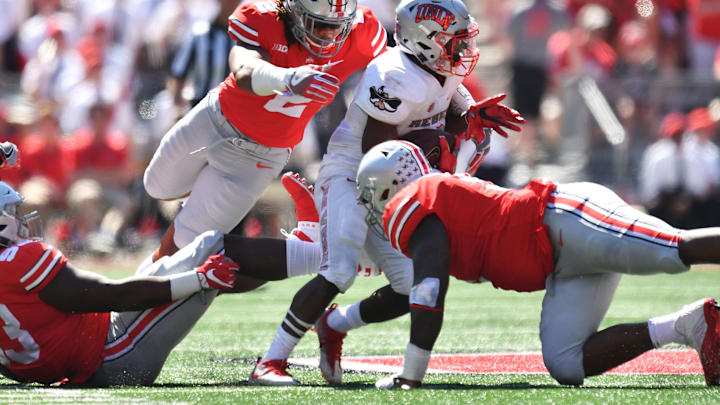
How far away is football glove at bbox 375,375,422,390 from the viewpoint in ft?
14.0

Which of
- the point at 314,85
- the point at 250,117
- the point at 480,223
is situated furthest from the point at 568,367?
the point at 250,117

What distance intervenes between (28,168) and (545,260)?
8.28 metres

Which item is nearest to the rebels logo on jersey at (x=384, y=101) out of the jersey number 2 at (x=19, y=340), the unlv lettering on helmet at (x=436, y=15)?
the unlv lettering on helmet at (x=436, y=15)

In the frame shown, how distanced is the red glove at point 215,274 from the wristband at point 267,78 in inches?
30.4

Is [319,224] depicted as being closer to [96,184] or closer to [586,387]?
[586,387]

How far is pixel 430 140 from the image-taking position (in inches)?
195

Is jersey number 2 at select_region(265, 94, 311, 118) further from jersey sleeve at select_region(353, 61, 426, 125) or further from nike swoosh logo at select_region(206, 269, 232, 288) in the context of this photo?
nike swoosh logo at select_region(206, 269, 232, 288)

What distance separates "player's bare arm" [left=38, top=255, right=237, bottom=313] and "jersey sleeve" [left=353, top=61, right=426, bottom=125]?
0.93 m

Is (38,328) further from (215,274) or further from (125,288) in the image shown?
(215,274)

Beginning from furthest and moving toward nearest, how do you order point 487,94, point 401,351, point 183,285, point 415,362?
point 487,94 → point 401,351 → point 183,285 → point 415,362

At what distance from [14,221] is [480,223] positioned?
171 cm

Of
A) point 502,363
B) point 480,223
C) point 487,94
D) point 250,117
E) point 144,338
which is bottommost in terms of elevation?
point 487,94

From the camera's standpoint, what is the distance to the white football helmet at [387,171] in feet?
14.9

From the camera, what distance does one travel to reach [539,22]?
12594 mm
